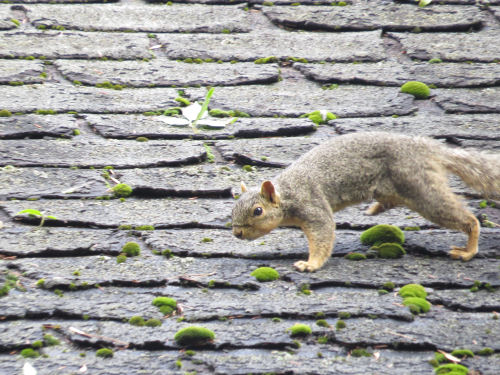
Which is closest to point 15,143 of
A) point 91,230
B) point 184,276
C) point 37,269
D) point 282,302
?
point 91,230

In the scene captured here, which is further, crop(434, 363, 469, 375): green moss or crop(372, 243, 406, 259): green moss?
crop(372, 243, 406, 259): green moss

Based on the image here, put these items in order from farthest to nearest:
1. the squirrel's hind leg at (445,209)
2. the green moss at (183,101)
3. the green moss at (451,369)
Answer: the green moss at (183,101), the squirrel's hind leg at (445,209), the green moss at (451,369)

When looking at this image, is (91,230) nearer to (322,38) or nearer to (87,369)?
(87,369)

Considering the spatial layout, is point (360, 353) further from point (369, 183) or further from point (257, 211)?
point (369, 183)

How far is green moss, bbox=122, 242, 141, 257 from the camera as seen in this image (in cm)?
313

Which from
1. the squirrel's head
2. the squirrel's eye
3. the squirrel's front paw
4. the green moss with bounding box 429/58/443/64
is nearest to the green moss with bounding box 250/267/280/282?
the squirrel's front paw

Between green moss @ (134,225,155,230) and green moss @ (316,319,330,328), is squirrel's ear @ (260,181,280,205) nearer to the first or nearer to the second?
green moss @ (134,225,155,230)

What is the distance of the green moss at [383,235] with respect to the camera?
335 centimetres

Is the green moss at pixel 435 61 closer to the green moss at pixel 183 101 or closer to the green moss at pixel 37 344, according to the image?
the green moss at pixel 183 101

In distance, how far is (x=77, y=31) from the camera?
4.84 m

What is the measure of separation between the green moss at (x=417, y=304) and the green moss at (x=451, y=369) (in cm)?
35

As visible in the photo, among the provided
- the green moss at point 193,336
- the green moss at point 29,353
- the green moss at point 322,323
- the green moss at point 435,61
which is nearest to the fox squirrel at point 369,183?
the green moss at point 322,323

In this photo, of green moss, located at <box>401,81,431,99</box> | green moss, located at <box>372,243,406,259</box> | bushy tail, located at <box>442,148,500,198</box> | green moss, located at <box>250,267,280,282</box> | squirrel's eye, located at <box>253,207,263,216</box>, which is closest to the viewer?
green moss, located at <box>250,267,280,282</box>

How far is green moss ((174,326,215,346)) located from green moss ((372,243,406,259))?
0.98 m
